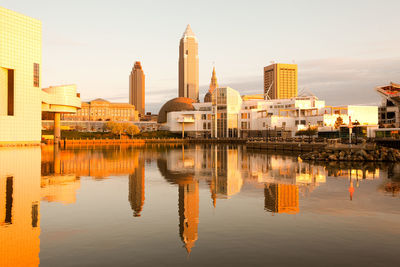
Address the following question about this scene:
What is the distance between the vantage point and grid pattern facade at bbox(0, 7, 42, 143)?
10438 centimetres

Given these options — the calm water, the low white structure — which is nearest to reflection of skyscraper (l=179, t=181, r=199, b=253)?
the calm water

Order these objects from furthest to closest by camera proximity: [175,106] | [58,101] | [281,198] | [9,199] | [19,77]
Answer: [175,106] < [58,101] < [19,77] < [281,198] < [9,199]

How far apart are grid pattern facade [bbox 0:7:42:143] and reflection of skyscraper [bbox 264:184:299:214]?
92.1 meters

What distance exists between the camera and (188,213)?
20781 mm

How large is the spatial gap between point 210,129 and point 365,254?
6140 inches

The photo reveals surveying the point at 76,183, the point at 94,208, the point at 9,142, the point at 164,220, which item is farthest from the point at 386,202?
the point at 9,142

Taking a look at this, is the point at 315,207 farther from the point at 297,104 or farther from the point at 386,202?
the point at 297,104

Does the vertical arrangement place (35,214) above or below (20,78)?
below

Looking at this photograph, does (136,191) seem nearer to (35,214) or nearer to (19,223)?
(35,214)

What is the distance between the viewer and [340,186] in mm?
30203

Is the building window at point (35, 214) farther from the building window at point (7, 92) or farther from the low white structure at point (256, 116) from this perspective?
the low white structure at point (256, 116)

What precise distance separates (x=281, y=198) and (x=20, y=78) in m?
103

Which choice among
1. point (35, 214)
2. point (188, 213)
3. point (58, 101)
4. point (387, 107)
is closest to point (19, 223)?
point (35, 214)

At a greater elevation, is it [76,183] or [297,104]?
[297,104]
